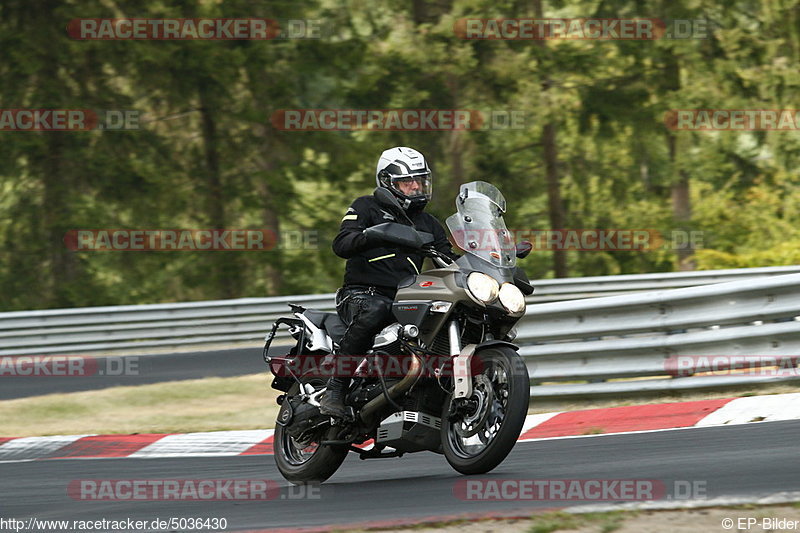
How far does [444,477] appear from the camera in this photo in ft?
23.7

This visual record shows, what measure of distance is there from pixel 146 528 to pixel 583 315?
16.6 ft

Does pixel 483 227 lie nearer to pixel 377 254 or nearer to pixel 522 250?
pixel 522 250

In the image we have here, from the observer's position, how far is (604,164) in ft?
96.3

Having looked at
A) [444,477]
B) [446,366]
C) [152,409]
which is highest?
[446,366]

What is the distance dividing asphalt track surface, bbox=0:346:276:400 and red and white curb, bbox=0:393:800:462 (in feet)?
13.4

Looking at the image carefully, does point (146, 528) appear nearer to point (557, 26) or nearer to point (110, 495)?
point (110, 495)

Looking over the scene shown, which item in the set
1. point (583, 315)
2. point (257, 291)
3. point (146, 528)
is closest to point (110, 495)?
point (146, 528)

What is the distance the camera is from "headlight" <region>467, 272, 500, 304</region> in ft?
21.9

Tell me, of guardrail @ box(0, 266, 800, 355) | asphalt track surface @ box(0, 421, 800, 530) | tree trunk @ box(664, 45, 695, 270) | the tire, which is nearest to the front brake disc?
the tire

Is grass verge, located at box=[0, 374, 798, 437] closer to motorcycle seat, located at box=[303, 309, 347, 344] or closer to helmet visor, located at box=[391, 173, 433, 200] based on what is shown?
motorcycle seat, located at box=[303, 309, 347, 344]

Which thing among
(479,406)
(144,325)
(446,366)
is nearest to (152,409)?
(144,325)

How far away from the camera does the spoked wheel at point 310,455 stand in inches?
304

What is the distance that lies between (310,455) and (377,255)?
147 cm

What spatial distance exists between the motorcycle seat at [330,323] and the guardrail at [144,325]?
10.7m
